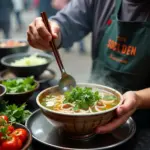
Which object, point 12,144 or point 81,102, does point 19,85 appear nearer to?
point 81,102

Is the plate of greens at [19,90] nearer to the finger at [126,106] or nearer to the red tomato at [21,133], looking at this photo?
the red tomato at [21,133]

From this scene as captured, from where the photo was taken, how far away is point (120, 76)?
163 centimetres

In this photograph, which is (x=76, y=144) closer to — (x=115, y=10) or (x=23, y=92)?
(x=23, y=92)

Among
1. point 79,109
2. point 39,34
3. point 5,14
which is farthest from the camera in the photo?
point 5,14

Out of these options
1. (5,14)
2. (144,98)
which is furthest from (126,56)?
(5,14)

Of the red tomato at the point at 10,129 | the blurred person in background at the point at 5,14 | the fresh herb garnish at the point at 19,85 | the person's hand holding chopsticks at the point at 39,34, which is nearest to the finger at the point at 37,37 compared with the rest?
the person's hand holding chopsticks at the point at 39,34

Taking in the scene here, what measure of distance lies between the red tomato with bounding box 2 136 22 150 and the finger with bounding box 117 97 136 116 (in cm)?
41

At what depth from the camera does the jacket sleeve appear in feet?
6.10

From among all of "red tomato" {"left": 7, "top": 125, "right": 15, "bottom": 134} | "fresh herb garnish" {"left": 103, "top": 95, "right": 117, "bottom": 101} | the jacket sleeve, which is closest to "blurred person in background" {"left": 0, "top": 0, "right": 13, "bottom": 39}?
the jacket sleeve

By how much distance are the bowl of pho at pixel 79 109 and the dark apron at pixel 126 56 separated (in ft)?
0.91

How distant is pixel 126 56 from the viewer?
1583mm

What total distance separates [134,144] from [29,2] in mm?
9370

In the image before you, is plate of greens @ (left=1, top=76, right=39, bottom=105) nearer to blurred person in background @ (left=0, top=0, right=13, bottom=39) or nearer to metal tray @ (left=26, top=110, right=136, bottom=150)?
metal tray @ (left=26, top=110, right=136, bottom=150)

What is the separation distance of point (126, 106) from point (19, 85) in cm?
71
